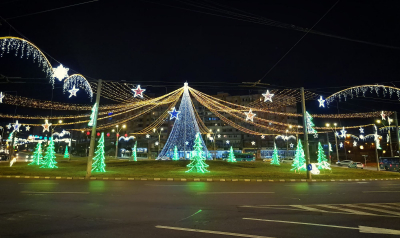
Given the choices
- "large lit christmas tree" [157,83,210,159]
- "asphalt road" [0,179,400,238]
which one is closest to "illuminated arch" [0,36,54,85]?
"asphalt road" [0,179,400,238]

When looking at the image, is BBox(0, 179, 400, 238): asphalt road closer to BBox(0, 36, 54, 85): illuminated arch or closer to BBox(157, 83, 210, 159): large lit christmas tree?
BBox(0, 36, 54, 85): illuminated arch

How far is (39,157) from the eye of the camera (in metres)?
32.8

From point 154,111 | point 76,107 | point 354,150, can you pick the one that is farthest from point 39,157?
point 354,150

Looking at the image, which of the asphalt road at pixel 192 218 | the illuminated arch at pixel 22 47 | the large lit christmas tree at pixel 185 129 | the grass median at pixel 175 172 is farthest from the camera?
the large lit christmas tree at pixel 185 129

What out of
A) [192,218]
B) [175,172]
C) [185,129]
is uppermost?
[185,129]

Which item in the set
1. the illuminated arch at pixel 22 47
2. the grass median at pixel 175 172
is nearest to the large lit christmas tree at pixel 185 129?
the grass median at pixel 175 172

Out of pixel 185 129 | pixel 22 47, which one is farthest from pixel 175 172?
pixel 22 47

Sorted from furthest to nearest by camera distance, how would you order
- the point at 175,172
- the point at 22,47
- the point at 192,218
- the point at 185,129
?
the point at 185,129
the point at 175,172
the point at 22,47
the point at 192,218

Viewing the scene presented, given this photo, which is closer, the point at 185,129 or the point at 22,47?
the point at 22,47

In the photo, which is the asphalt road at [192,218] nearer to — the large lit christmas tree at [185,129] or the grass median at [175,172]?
the grass median at [175,172]

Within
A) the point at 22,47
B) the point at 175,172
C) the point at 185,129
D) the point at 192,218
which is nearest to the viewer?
the point at 192,218

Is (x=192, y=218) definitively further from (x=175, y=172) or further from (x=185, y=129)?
(x=185, y=129)

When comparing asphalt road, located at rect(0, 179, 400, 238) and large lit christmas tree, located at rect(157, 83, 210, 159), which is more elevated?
large lit christmas tree, located at rect(157, 83, 210, 159)

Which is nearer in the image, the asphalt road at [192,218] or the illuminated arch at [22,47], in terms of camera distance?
the asphalt road at [192,218]
